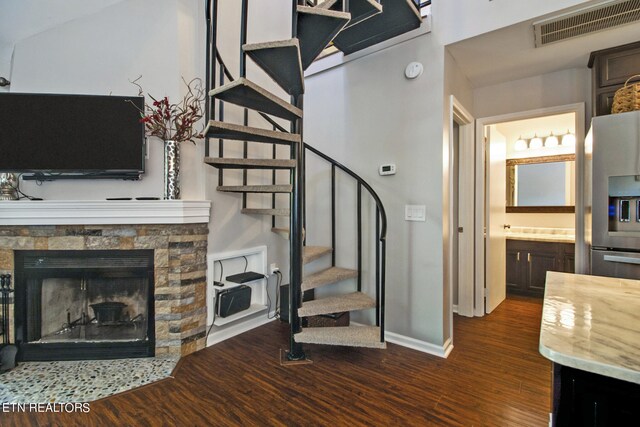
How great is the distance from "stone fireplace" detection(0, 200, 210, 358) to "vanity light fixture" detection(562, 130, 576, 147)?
4.58 meters

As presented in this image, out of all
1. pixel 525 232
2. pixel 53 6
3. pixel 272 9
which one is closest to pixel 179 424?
pixel 53 6

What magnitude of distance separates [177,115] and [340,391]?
233 cm

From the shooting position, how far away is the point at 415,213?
2510mm

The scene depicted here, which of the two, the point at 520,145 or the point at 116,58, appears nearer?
the point at 116,58

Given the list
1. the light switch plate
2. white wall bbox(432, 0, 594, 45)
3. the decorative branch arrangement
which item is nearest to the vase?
the decorative branch arrangement

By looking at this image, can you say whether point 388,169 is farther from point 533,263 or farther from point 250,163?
point 533,263

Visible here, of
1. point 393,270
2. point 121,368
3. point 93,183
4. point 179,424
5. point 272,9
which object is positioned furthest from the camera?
point 272,9

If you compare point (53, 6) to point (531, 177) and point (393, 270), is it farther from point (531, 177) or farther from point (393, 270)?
point (531, 177)

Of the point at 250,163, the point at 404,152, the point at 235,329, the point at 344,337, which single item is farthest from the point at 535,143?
the point at 235,329

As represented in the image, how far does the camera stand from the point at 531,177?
4234 mm

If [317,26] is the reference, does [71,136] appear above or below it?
below

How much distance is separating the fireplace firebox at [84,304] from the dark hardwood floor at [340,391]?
58 cm

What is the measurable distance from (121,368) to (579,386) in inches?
104

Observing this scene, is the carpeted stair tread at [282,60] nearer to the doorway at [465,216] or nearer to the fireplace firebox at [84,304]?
the fireplace firebox at [84,304]
